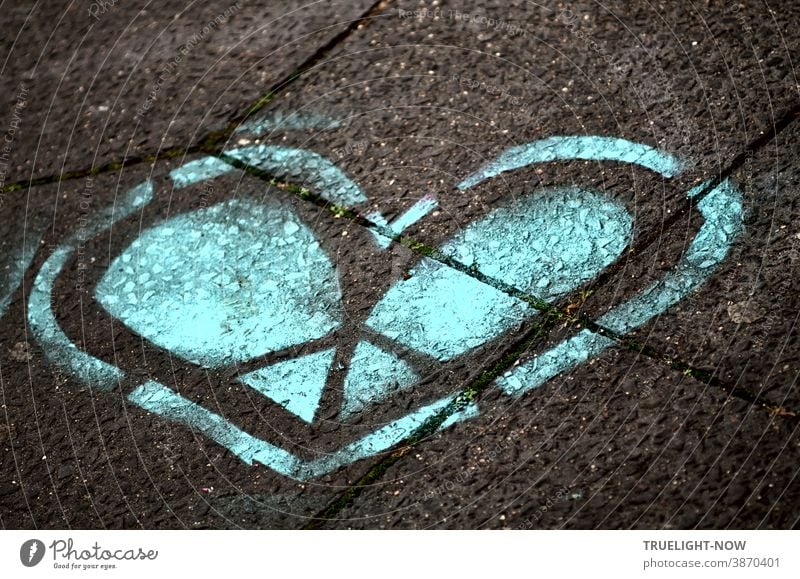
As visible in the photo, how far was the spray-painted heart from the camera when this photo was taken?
6.74 ft

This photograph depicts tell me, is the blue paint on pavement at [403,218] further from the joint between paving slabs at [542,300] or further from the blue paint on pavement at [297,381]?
the blue paint on pavement at [297,381]

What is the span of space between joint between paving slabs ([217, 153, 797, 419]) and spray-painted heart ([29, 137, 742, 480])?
1 centimetres

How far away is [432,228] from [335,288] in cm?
29

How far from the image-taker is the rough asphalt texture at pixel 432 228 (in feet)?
6.14

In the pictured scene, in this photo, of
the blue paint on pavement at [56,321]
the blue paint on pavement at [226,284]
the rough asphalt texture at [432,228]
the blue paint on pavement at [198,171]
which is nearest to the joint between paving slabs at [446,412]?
the rough asphalt texture at [432,228]

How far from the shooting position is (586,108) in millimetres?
2449

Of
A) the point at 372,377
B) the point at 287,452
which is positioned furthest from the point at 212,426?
the point at 372,377

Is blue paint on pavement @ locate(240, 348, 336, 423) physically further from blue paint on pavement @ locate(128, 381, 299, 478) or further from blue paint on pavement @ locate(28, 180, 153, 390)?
blue paint on pavement @ locate(28, 180, 153, 390)

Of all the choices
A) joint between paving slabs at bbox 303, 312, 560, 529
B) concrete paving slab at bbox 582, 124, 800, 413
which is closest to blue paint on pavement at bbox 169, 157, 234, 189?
joint between paving slabs at bbox 303, 312, 560, 529

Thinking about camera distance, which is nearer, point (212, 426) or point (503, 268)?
point (212, 426)

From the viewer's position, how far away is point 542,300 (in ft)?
7.00
